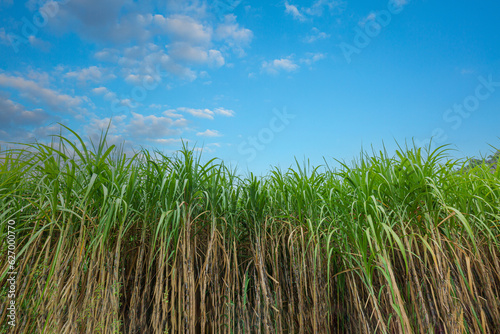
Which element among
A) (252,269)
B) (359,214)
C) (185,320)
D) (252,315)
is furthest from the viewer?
(252,269)

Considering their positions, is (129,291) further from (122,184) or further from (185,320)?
(122,184)

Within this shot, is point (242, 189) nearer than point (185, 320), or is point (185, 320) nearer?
point (185, 320)

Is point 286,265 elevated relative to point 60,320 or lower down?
elevated

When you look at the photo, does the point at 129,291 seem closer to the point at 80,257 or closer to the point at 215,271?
the point at 80,257

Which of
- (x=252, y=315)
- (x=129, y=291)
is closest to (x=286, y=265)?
(x=252, y=315)

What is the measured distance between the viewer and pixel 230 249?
223 centimetres

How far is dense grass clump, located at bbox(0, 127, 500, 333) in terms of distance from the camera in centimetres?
187

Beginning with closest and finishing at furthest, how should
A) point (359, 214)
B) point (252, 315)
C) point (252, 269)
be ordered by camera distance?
point (359, 214) < point (252, 315) < point (252, 269)

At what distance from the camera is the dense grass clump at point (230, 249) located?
187cm

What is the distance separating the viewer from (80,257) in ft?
6.12

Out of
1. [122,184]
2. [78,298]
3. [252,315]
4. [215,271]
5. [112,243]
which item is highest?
[122,184]

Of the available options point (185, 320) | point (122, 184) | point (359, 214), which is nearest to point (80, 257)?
point (122, 184)

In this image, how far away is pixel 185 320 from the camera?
1.93m

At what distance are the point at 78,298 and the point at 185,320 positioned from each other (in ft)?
2.66
